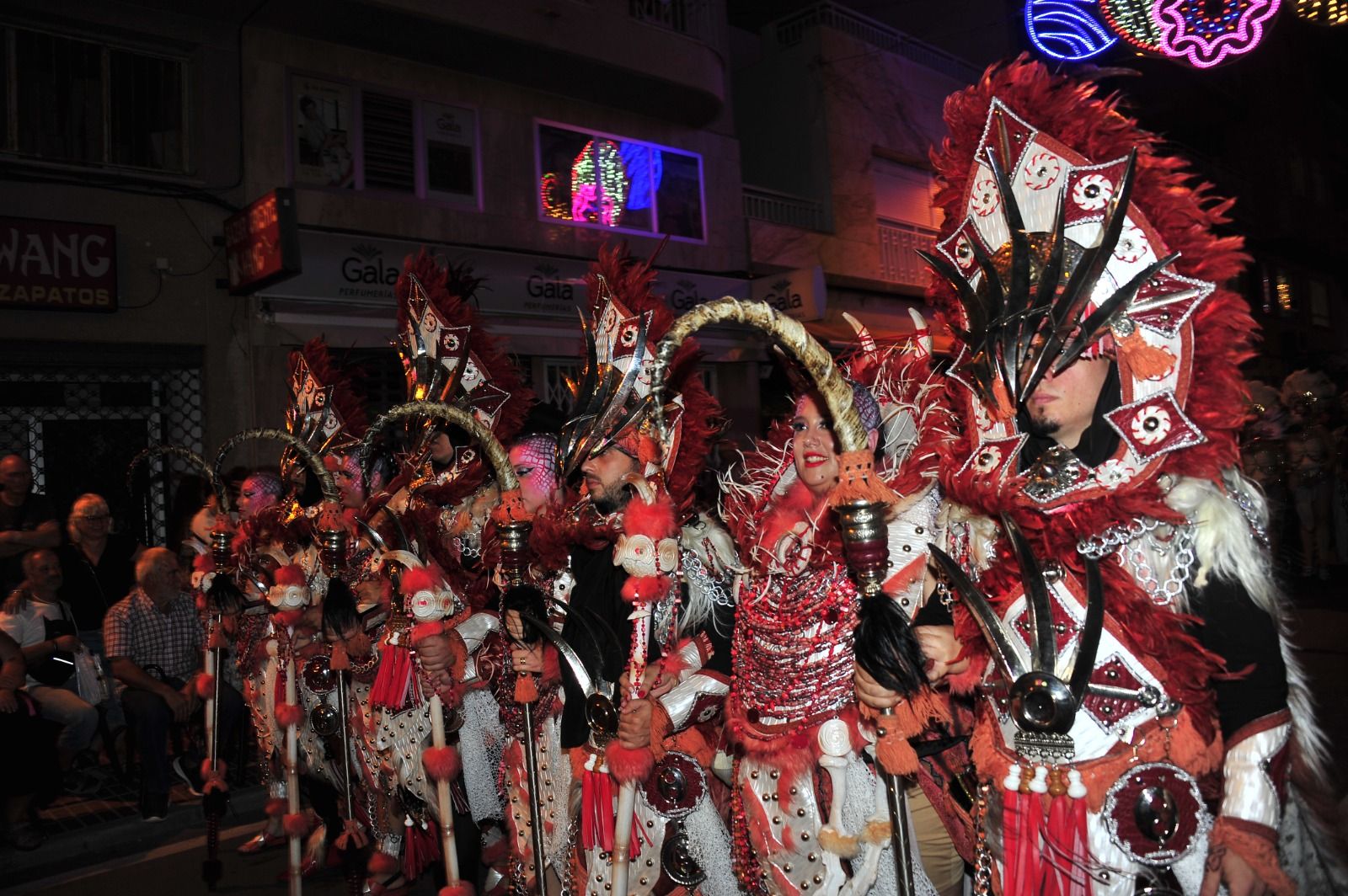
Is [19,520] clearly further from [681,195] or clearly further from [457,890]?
[681,195]

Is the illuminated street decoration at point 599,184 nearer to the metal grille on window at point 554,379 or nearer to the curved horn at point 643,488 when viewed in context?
the metal grille on window at point 554,379

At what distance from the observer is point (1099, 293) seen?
2207mm

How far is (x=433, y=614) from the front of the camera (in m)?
4.30

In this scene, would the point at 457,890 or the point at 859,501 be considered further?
the point at 457,890

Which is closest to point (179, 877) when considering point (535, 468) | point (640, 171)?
point (535, 468)

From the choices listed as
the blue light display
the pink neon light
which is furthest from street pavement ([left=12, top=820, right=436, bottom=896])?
the blue light display

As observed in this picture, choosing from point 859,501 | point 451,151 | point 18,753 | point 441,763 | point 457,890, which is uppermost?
point 451,151

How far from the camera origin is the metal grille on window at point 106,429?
29.7 ft

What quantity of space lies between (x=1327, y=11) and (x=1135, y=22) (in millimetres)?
1186

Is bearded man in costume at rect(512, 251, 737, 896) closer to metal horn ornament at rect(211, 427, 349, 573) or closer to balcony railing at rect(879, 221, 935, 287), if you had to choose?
metal horn ornament at rect(211, 427, 349, 573)

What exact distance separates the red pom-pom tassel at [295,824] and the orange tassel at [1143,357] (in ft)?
14.2

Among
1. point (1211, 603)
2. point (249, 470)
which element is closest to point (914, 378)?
point (1211, 603)

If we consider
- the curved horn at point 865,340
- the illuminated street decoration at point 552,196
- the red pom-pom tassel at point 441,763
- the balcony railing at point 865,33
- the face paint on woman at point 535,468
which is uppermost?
the balcony railing at point 865,33

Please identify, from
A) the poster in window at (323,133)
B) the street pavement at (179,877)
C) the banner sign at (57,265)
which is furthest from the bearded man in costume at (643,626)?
the poster in window at (323,133)
